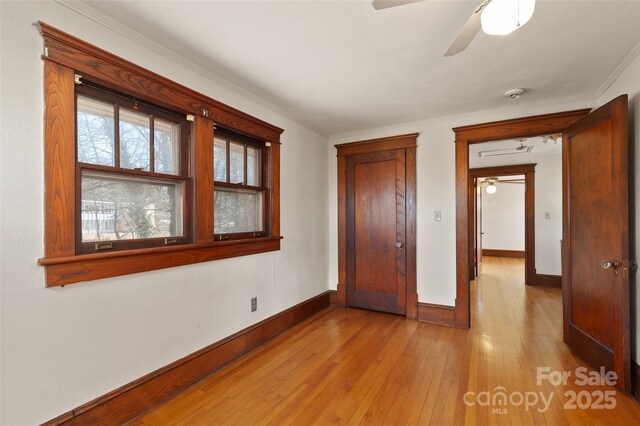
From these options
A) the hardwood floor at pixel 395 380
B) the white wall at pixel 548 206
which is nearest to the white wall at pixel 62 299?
the hardwood floor at pixel 395 380

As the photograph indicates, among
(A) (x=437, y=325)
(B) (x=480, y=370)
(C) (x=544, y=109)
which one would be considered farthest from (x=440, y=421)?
(C) (x=544, y=109)

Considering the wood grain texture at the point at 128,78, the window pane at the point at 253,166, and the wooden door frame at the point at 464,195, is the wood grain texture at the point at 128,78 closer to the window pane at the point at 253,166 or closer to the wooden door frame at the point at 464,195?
the window pane at the point at 253,166

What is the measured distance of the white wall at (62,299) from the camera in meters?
1.42

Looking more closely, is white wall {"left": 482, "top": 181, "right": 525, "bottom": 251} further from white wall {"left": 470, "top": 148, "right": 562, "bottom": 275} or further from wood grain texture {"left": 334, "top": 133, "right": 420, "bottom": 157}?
wood grain texture {"left": 334, "top": 133, "right": 420, "bottom": 157}

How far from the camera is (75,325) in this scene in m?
1.63

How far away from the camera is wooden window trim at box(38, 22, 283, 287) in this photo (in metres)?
1.55

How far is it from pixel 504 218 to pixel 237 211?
29.9ft

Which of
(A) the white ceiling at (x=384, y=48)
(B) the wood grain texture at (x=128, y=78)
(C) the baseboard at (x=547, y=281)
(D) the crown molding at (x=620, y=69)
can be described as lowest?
(C) the baseboard at (x=547, y=281)

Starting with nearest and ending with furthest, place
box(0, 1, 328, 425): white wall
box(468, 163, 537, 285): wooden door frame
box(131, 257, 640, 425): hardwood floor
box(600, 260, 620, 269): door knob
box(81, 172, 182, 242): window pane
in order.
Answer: box(0, 1, 328, 425): white wall → box(81, 172, 182, 242): window pane → box(131, 257, 640, 425): hardwood floor → box(600, 260, 620, 269): door knob → box(468, 163, 537, 285): wooden door frame

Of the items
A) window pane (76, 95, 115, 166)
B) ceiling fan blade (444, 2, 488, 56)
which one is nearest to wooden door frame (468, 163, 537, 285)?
ceiling fan blade (444, 2, 488, 56)

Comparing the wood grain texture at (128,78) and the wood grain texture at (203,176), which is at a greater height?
the wood grain texture at (128,78)

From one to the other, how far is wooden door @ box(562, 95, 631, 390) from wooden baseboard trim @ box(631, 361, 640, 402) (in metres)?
0.04

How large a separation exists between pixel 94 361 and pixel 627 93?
4185 millimetres

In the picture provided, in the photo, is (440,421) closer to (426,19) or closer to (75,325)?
(75,325)
